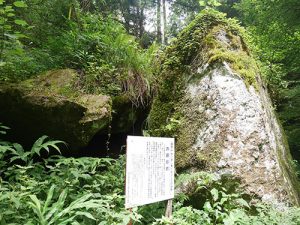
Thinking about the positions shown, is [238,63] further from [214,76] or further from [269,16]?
[269,16]

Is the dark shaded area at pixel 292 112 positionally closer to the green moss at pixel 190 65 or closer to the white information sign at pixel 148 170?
the green moss at pixel 190 65

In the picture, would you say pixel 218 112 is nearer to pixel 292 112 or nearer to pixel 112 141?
pixel 112 141

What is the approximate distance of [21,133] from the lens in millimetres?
4527

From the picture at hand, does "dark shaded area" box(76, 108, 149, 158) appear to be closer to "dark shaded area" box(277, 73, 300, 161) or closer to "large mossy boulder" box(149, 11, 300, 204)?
"large mossy boulder" box(149, 11, 300, 204)

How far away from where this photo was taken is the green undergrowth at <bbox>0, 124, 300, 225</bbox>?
Answer: 254cm

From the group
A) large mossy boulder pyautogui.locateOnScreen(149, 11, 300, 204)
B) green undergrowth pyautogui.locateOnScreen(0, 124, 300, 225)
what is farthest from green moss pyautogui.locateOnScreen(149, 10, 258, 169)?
green undergrowth pyautogui.locateOnScreen(0, 124, 300, 225)

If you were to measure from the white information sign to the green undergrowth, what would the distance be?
18 centimetres

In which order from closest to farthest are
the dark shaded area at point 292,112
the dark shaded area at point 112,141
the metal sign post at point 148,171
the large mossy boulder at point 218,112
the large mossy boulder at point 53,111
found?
the metal sign post at point 148,171, the large mossy boulder at point 218,112, the large mossy boulder at point 53,111, the dark shaded area at point 112,141, the dark shaded area at point 292,112

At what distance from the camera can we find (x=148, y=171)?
2.72 m

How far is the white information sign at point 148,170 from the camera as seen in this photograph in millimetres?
Answer: 2512

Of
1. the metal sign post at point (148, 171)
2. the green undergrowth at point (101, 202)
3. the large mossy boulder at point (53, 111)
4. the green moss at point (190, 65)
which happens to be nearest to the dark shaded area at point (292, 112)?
the green moss at point (190, 65)

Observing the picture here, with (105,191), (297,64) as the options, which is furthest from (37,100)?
(297,64)

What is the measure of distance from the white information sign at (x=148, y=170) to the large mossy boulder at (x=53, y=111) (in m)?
1.59

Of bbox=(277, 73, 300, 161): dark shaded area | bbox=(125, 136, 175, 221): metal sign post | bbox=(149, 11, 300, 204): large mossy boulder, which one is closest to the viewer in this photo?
bbox=(125, 136, 175, 221): metal sign post
